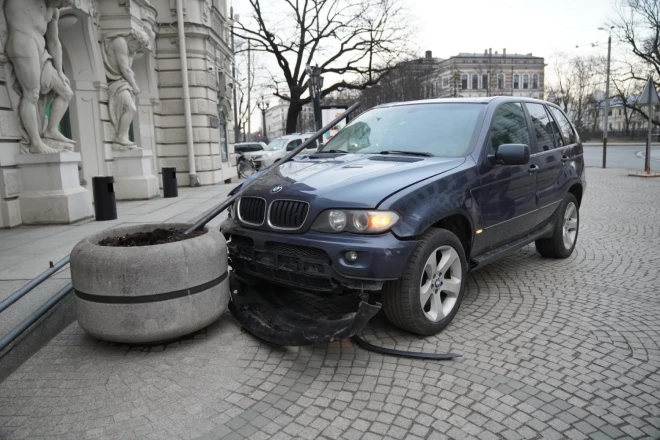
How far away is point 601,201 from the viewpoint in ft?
36.0

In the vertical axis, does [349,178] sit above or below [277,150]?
below

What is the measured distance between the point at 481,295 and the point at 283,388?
243 centimetres

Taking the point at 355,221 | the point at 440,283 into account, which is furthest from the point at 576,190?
the point at 355,221

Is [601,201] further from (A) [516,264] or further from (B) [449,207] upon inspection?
(B) [449,207]

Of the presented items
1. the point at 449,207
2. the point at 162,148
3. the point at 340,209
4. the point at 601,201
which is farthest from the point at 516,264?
the point at 162,148

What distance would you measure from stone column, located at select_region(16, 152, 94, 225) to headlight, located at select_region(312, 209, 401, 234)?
6.20 m

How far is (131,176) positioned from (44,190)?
366cm

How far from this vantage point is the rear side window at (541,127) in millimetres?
5293

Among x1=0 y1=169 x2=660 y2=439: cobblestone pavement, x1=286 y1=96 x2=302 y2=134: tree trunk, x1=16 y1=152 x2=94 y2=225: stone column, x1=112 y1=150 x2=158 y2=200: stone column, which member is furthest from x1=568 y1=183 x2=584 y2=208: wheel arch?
x1=286 y1=96 x2=302 y2=134: tree trunk

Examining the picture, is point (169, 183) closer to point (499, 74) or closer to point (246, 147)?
point (246, 147)

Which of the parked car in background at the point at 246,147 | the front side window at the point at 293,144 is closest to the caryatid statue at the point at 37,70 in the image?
the front side window at the point at 293,144

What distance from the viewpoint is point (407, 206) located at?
3447mm

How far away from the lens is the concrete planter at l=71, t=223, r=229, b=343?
338 centimetres

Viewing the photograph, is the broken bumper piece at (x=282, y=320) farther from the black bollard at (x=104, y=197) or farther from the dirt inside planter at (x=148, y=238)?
the black bollard at (x=104, y=197)
